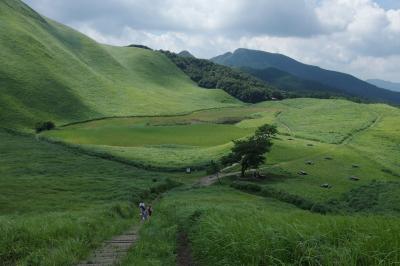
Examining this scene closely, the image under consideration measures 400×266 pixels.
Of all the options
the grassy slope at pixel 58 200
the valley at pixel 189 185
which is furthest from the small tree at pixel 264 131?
the grassy slope at pixel 58 200

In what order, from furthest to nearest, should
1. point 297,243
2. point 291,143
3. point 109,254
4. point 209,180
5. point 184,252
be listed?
point 291,143 → point 209,180 → point 184,252 → point 109,254 → point 297,243

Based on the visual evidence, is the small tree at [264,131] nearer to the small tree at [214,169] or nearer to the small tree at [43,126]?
the small tree at [214,169]

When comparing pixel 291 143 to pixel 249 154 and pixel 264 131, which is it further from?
pixel 249 154

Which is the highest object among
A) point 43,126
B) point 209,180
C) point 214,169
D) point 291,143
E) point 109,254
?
point 109,254

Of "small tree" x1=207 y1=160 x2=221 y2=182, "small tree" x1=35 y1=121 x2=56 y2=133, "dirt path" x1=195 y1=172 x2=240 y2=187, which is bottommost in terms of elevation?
"dirt path" x1=195 y1=172 x2=240 y2=187

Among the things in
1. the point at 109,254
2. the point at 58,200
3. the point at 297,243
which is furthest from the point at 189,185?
the point at 297,243

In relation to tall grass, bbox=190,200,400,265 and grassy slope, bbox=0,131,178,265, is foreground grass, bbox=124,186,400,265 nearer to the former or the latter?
tall grass, bbox=190,200,400,265

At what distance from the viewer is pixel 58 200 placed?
54.5 m

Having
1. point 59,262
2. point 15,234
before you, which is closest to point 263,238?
point 59,262

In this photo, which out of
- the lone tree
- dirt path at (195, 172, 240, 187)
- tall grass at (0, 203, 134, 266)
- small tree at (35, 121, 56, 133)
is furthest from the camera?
small tree at (35, 121, 56, 133)

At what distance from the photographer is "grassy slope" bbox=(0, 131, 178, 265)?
16.3 m

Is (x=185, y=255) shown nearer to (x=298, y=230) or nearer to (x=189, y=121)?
(x=298, y=230)

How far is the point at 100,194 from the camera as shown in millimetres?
60719

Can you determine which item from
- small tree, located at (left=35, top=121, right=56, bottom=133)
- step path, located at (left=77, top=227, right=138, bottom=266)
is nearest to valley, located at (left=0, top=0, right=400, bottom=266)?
step path, located at (left=77, top=227, right=138, bottom=266)
